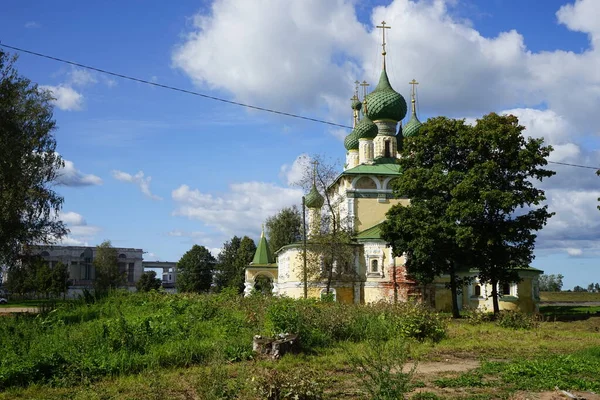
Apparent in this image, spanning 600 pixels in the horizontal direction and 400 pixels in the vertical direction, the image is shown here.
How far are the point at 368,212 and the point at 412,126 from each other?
831 centimetres

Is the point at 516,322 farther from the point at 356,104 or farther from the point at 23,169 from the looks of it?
→ the point at 356,104

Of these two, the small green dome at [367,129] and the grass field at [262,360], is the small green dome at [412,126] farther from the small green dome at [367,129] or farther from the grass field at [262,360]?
the grass field at [262,360]

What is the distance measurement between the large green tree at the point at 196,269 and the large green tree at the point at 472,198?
1688 inches

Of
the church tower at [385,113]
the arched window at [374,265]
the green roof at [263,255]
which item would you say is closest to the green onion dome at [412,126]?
the church tower at [385,113]

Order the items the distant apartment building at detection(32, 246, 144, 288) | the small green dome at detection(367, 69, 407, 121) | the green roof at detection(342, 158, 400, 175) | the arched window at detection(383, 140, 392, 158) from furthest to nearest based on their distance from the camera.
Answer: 1. the distant apartment building at detection(32, 246, 144, 288)
2. the arched window at detection(383, 140, 392, 158)
3. the small green dome at detection(367, 69, 407, 121)
4. the green roof at detection(342, 158, 400, 175)

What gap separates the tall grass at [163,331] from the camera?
1085cm

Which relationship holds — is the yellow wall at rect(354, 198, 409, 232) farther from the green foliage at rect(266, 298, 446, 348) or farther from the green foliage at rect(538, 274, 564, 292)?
the green foliage at rect(538, 274, 564, 292)

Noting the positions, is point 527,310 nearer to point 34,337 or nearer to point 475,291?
point 475,291

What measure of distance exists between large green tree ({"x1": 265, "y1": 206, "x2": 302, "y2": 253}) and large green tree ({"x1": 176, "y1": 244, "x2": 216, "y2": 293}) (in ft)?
34.8

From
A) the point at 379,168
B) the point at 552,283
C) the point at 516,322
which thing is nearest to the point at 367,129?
the point at 379,168

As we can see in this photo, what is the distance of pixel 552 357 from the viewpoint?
1305cm

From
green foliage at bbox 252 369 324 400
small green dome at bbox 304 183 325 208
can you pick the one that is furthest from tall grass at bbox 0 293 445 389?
small green dome at bbox 304 183 325 208

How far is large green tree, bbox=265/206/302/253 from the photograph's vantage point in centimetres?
6041

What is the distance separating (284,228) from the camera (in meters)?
61.3
